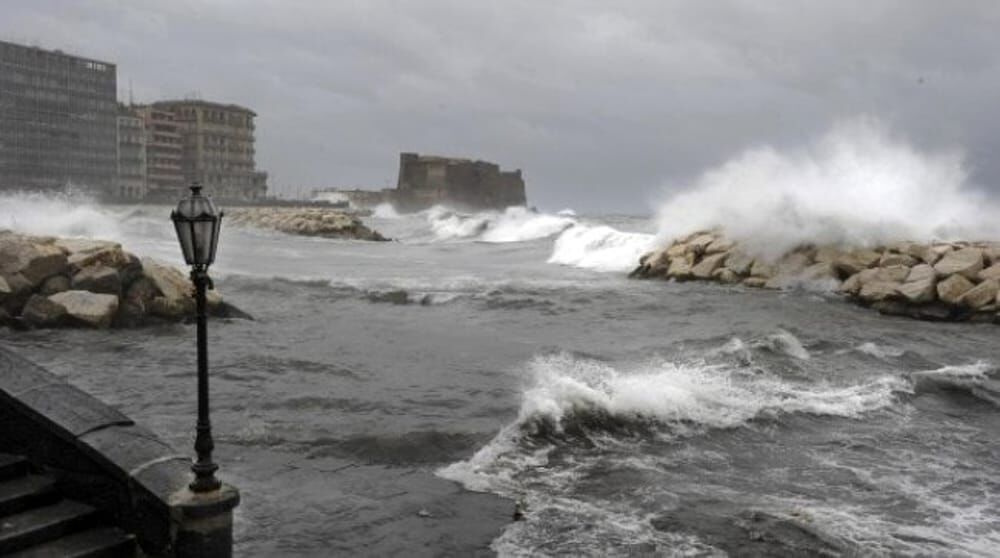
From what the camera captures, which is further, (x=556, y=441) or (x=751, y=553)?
(x=556, y=441)

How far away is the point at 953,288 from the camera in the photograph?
1592cm

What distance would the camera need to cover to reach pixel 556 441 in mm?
7426

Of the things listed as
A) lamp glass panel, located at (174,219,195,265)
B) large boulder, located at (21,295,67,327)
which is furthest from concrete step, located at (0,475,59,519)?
large boulder, located at (21,295,67,327)

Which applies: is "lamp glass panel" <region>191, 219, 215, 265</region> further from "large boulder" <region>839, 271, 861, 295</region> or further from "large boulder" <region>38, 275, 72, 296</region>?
"large boulder" <region>839, 271, 861, 295</region>

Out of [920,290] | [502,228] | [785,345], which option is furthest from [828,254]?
[502,228]

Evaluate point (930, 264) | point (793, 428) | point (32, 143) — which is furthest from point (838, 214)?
point (32, 143)

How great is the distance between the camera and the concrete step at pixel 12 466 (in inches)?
184

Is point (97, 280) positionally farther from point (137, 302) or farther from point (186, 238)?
point (186, 238)

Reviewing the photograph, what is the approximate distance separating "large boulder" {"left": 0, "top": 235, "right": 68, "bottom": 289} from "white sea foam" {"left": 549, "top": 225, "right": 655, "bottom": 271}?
17.2 metres

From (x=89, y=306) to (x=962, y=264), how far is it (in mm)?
16394

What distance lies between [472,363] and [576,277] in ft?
42.2

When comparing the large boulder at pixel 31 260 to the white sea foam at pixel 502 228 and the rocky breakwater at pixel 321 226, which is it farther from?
the rocky breakwater at pixel 321 226

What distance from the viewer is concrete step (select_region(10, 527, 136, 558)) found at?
163 inches

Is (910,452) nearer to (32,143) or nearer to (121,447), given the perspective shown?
(121,447)
